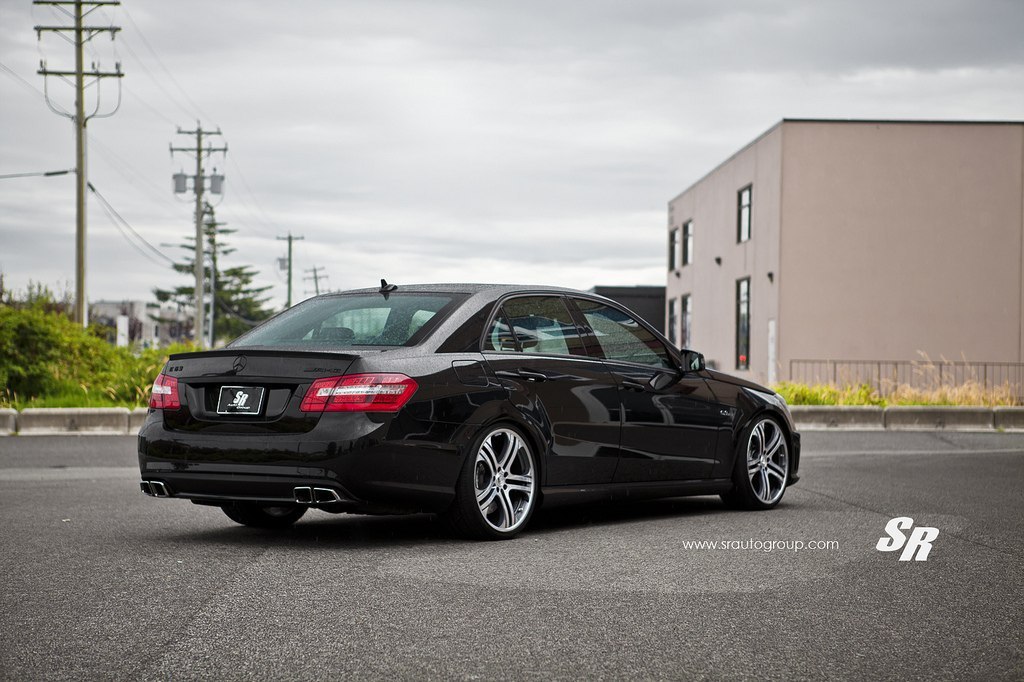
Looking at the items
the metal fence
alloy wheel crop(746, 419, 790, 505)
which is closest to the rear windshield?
alloy wheel crop(746, 419, 790, 505)

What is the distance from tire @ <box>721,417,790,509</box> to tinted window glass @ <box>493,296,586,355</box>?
64.5 inches

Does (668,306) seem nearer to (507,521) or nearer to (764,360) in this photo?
(764,360)

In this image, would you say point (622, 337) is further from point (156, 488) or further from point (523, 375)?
point (156, 488)

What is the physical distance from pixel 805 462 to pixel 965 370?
20.1 meters

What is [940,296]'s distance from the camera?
107 feet

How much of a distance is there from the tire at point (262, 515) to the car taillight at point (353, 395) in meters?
1.41

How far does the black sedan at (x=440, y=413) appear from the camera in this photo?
675 centimetres

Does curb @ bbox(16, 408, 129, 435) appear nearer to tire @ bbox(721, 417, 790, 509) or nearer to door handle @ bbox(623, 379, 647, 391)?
tire @ bbox(721, 417, 790, 509)

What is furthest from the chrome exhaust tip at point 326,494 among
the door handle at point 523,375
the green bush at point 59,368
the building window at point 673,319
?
the building window at point 673,319

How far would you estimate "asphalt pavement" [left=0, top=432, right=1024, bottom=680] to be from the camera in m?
4.53

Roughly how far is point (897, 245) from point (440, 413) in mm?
27573

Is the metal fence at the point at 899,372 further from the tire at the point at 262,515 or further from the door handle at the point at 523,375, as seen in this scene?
the tire at the point at 262,515

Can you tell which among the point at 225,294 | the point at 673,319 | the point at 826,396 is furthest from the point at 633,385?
the point at 225,294

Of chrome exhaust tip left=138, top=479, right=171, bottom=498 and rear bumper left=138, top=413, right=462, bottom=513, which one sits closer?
rear bumper left=138, top=413, right=462, bottom=513
